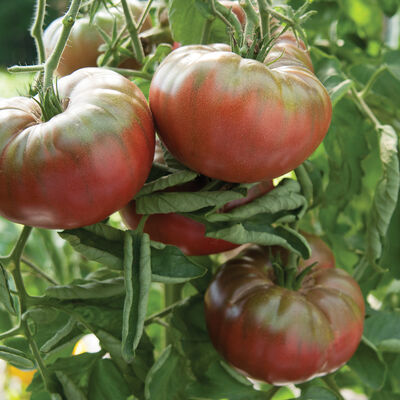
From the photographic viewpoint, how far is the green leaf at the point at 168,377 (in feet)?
1.75

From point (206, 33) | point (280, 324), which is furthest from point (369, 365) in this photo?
point (206, 33)

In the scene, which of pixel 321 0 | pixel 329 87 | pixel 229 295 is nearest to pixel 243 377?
pixel 229 295

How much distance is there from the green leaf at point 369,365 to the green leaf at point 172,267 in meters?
0.28

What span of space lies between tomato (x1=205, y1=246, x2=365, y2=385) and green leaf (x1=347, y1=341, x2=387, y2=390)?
7 centimetres

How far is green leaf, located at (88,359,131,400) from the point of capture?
21.5 inches

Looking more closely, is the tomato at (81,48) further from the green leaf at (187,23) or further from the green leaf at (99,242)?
the green leaf at (99,242)

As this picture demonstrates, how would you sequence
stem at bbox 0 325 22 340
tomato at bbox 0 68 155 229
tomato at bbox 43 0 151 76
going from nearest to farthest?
tomato at bbox 0 68 155 229 < stem at bbox 0 325 22 340 < tomato at bbox 43 0 151 76

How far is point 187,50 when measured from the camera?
438 millimetres

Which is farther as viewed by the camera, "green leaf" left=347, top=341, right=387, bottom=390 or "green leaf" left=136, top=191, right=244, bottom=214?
"green leaf" left=347, top=341, right=387, bottom=390

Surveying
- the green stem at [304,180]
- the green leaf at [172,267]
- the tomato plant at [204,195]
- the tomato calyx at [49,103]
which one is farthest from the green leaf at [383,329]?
the tomato calyx at [49,103]

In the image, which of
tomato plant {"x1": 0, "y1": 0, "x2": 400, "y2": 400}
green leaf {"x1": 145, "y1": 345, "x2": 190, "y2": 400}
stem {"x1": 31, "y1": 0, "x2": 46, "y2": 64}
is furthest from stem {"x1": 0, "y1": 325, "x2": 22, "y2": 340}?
stem {"x1": 31, "y1": 0, "x2": 46, "y2": 64}

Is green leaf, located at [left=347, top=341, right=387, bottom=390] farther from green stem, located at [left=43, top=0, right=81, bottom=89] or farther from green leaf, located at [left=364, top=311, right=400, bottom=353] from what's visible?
green stem, located at [left=43, top=0, right=81, bottom=89]

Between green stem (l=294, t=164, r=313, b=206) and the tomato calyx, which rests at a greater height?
the tomato calyx

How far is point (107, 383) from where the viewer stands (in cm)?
55
